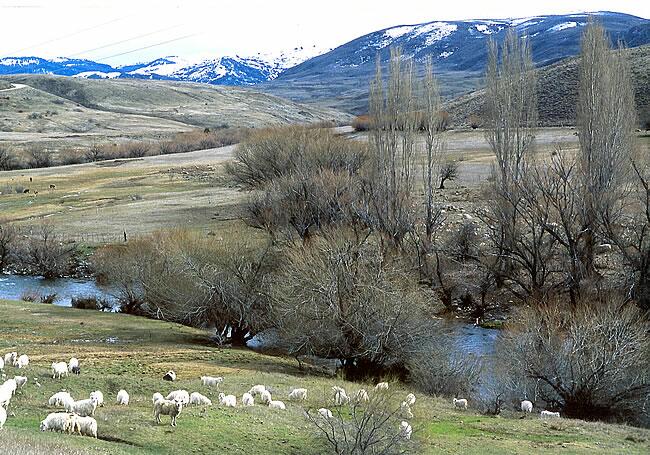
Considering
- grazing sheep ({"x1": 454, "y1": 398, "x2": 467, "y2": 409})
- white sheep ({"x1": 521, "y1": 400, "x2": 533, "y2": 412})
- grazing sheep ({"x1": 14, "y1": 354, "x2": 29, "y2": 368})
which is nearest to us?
grazing sheep ({"x1": 14, "y1": 354, "x2": 29, "y2": 368})

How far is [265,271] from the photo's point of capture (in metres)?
41.5

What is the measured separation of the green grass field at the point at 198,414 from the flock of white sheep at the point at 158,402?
33cm

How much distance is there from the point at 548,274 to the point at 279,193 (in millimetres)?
20904

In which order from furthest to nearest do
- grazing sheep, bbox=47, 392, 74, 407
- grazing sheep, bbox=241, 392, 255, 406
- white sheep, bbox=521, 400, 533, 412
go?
white sheep, bbox=521, 400, 533, 412, grazing sheep, bbox=241, 392, 255, 406, grazing sheep, bbox=47, 392, 74, 407

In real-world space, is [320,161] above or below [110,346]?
above

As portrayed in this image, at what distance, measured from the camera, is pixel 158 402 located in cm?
2034

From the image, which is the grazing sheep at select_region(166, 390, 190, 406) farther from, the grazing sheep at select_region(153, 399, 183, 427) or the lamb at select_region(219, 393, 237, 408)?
the grazing sheep at select_region(153, 399, 183, 427)

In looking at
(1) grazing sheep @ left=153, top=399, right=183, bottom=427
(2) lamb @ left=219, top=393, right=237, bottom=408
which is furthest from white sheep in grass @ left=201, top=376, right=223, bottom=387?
(1) grazing sheep @ left=153, top=399, right=183, bottom=427

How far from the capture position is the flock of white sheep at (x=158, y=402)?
18.1 m

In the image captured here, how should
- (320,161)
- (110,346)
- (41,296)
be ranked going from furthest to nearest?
(320,161)
(41,296)
(110,346)

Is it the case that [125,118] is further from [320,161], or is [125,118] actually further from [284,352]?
[284,352]

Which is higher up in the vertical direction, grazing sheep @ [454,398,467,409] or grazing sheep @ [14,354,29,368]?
grazing sheep @ [14,354,29,368]

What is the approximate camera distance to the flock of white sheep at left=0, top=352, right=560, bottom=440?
59.3ft

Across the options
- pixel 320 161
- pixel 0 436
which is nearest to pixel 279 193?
pixel 320 161
